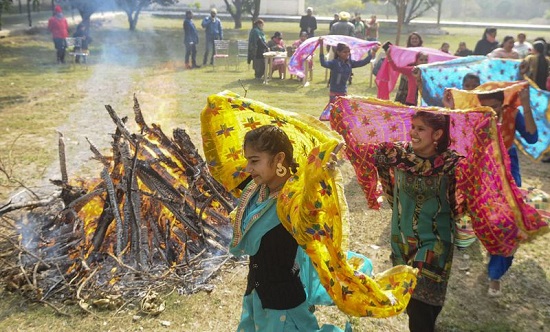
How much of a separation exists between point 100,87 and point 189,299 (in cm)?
1057

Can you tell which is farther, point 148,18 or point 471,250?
point 148,18

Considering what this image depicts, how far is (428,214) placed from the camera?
342cm

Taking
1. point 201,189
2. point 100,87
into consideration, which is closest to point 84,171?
point 201,189

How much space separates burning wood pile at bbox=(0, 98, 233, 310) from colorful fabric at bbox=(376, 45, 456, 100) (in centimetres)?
471

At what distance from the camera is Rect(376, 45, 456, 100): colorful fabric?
8586 mm

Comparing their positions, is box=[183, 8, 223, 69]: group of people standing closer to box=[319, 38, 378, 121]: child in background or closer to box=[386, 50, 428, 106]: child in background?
box=[319, 38, 378, 121]: child in background

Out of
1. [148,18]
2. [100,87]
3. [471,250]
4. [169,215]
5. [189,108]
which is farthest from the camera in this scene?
[148,18]

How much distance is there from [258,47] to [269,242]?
13.9m

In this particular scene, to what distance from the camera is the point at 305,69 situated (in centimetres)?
1519

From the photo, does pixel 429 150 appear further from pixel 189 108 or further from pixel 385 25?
pixel 385 25

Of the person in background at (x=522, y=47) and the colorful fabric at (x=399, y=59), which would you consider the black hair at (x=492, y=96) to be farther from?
the person in background at (x=522, y=47)

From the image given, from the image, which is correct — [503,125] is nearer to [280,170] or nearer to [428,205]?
[428,205]

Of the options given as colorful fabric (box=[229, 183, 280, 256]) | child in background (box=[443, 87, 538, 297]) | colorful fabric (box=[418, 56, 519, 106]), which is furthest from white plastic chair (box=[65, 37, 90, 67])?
colorful fabric (box=[229, 183, 280, 256])

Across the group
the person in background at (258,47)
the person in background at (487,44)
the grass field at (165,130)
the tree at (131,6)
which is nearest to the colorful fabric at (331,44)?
the grass field at (165,130)
